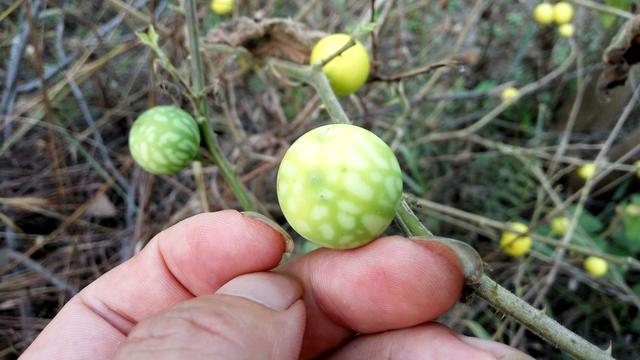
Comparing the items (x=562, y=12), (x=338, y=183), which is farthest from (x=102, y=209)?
(x=562, y=12)

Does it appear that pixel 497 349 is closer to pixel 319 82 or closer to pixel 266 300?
pixel 266 300

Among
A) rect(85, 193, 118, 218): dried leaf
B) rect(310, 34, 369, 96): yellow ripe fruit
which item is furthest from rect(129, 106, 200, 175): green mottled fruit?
rect(85, 193, 118, 218): dried leaf

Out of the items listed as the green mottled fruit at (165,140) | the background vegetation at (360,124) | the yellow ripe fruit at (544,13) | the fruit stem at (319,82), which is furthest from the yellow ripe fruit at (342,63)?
the yellow ripe fruit at (544,13)

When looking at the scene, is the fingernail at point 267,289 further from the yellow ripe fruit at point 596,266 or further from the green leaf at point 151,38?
the yellow ripe fruit at point 596,266

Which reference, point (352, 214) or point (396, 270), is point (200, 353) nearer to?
point (352, 214)

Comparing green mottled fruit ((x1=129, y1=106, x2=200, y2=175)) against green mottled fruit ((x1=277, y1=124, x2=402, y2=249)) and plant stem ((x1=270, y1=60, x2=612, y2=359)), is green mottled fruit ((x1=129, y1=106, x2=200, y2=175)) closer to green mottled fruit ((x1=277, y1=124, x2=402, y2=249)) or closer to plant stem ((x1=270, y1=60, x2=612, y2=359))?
green mottled fruit ((x1=277, y1=124, x2=402, y2=249))

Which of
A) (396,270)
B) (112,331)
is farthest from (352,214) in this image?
(112,331)
